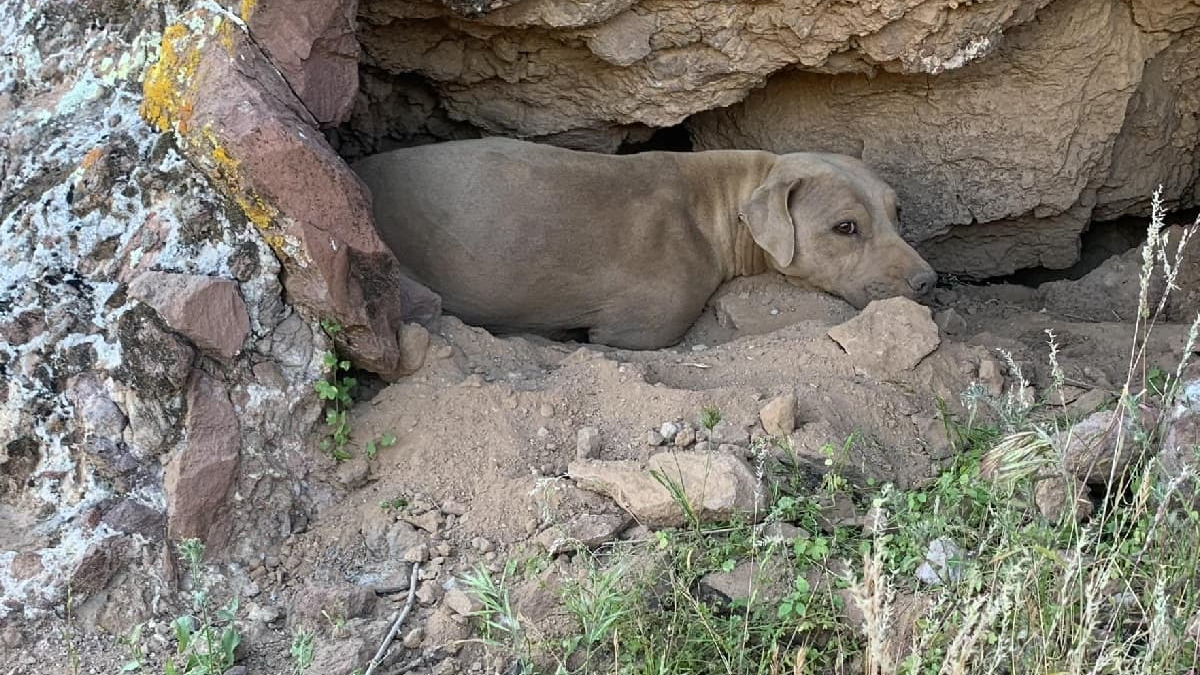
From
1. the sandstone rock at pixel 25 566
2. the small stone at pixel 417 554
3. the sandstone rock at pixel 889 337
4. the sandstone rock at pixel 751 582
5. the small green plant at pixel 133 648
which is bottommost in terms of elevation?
the small green plant at pixel 133 648

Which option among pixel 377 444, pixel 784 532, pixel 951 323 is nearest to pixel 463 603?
pixel 377 444

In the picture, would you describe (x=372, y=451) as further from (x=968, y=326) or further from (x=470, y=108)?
(x=968, y=326)

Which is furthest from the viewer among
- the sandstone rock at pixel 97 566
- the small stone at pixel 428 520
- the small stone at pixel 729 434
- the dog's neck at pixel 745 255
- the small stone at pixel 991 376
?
the dog's neck at pixel 745 255

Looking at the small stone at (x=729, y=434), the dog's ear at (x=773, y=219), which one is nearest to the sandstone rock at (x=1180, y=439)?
the small stone at (x=729, y=434)

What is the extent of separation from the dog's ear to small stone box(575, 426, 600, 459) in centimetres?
215

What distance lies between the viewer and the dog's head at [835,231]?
571 centimetres

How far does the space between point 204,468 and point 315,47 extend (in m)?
1.47

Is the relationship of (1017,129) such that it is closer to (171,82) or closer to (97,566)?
(171,82)

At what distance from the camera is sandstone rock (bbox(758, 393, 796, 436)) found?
390 centimetres

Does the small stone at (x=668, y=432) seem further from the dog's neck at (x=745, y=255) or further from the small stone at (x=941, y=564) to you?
the dog's neck at (x=745, y=255)

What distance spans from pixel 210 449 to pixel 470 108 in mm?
2977

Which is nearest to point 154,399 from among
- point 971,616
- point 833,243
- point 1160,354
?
point 971,616

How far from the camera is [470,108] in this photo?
6031 mm

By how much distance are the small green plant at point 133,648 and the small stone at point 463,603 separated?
2.62 feet
